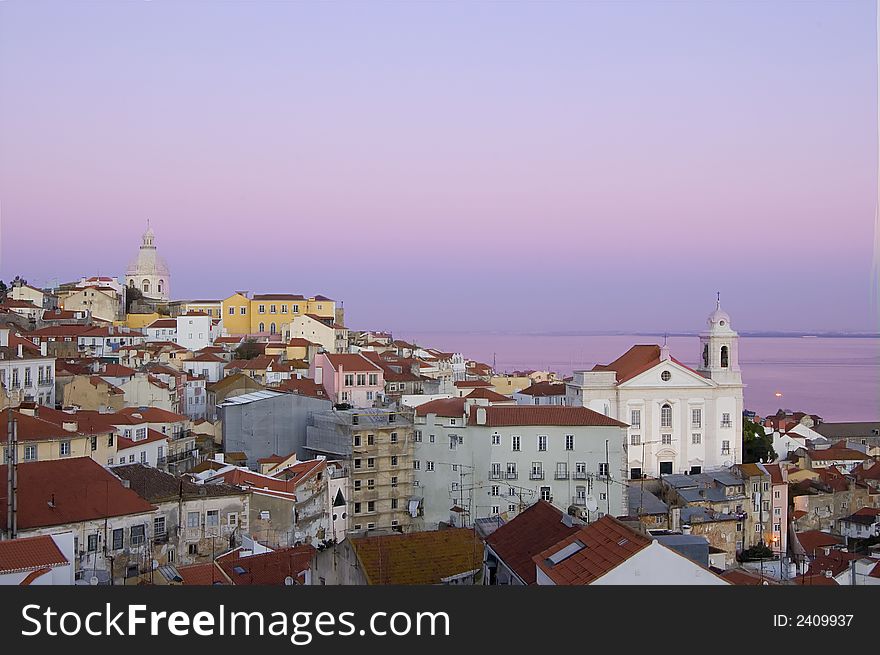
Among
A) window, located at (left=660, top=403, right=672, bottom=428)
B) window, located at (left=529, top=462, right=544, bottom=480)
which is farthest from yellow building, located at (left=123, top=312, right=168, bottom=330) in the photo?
window, located at (left=529, top=462, right=544, bottom=480)

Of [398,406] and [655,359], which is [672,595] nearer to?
[398,406]

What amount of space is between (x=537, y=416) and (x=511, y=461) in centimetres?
86

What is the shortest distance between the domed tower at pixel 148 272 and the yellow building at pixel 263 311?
13.1 feet

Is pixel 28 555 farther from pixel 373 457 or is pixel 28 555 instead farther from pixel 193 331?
pixel 193 331

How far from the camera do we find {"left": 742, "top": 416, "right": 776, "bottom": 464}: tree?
22.4 metres

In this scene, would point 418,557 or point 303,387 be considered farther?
point 303,387

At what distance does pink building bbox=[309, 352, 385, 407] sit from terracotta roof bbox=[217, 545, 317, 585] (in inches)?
455

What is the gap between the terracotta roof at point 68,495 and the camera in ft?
26.3

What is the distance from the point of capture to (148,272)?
3447 centimetres

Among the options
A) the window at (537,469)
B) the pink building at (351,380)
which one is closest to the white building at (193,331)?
the pink building at (351,380)

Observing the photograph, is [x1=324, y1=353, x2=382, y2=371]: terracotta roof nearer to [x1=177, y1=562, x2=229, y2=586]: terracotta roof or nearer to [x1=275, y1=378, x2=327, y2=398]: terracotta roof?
[x1=275, y1=378, x2=327, y2=398]: terracotta roof

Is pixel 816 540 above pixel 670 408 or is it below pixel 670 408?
below

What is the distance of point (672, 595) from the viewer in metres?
2.99

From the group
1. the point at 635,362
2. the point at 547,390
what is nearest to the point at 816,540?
the point at 635,362
